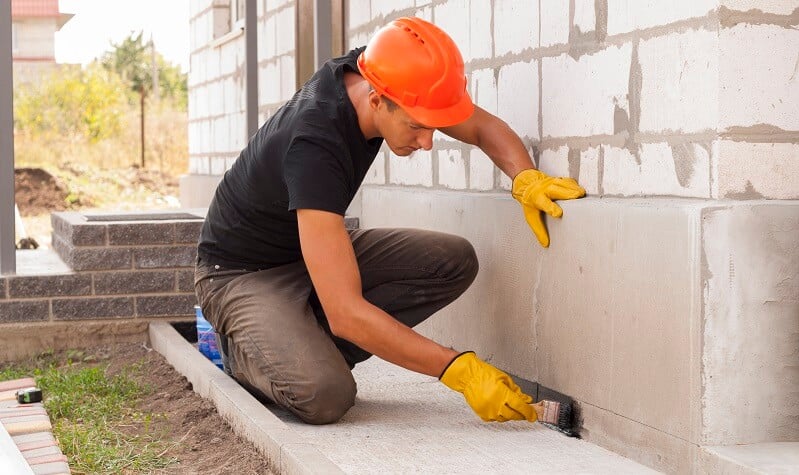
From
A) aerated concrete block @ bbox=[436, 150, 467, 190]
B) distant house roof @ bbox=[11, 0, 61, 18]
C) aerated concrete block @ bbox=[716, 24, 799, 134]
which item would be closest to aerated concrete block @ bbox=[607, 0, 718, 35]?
aerated concrete block @ bbox=[716, 24, 799, 134]

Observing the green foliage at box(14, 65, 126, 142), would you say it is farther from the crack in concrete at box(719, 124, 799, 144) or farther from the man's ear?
the crack in concrete at box(719, 124, 799, 144)

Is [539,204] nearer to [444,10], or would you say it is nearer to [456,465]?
[456,465]

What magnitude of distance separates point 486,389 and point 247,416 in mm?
882

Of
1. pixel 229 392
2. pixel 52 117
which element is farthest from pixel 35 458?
pixel 52 117

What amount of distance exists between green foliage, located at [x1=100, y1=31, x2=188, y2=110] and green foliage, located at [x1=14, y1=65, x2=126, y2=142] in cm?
954

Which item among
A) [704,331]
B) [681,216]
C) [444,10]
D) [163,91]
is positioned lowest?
[704,331]

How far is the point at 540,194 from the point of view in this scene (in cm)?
364

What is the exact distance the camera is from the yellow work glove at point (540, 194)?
3588 millimetres

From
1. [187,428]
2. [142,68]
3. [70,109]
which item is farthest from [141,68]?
[187,428]

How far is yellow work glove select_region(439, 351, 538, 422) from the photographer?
11.1ft

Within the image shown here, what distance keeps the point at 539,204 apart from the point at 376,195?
2.13 metres

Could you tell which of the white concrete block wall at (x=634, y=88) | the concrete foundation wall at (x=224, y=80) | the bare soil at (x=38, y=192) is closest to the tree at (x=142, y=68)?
the bare soil at (x=38, y=192)

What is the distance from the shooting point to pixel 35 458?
11.5 ft

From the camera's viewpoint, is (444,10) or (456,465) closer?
(456,465)
